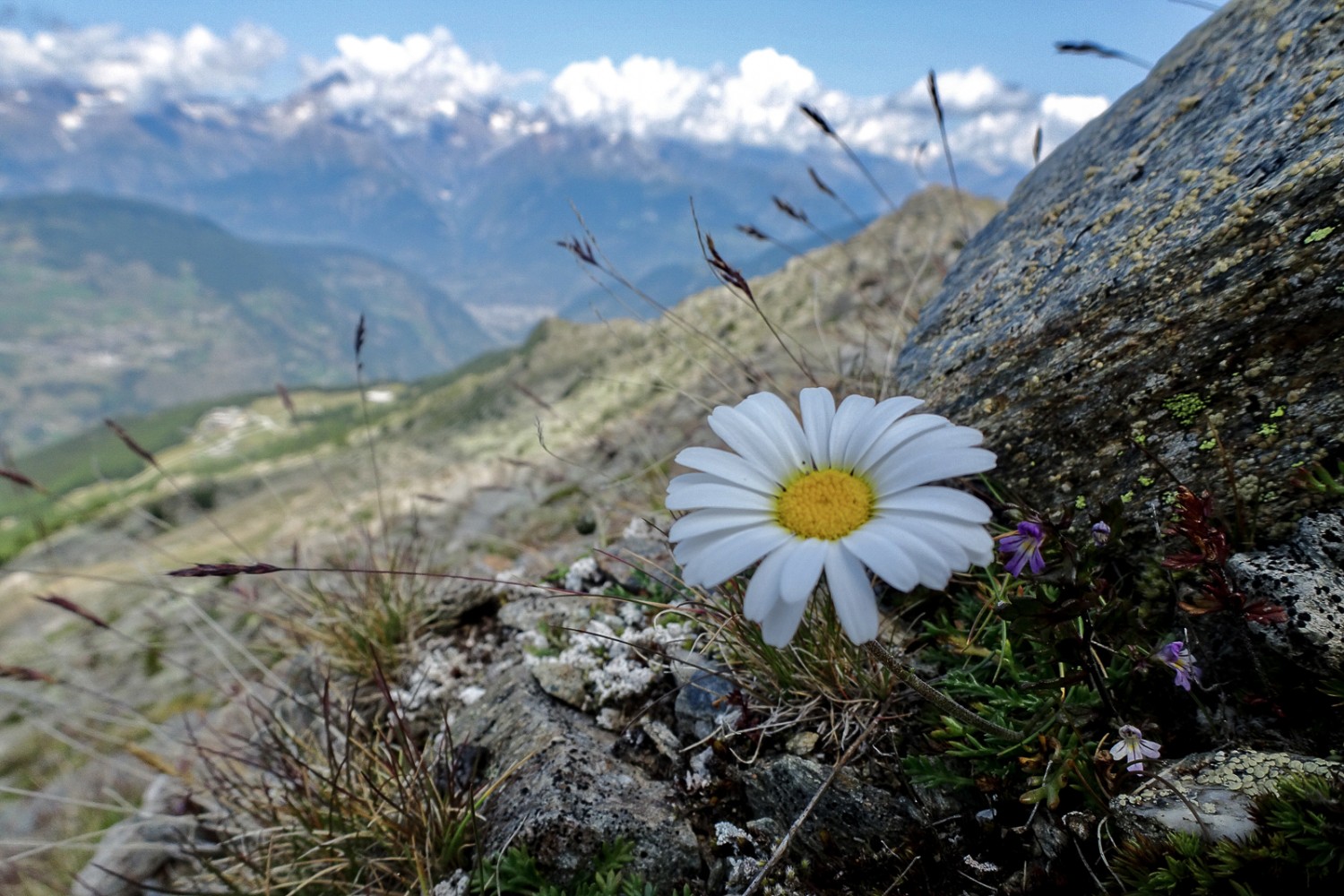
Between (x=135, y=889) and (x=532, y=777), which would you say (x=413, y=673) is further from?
(x=135, y=889)

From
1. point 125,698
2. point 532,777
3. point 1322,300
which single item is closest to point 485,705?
point 532,777

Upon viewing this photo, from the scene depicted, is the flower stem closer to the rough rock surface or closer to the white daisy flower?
the white daisy flower

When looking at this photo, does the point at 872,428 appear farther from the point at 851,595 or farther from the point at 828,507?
the point at 851,595

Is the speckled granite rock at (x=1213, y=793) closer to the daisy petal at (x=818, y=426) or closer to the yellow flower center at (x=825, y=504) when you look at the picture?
the yellow flower center at (x=825, y=504)

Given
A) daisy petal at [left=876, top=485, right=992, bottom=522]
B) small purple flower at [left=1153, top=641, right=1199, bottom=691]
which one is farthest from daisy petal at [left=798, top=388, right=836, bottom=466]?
small purple flower at [left=1153, top=641, right=1199, bottom=691]

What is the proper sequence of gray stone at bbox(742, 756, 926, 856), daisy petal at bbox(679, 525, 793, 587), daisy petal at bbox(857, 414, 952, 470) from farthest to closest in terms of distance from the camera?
gray stone at bbox(742, 756, 926, 856), daisy petal at bbox(857, 414, 952, 470), daisy petal at bbox(679, 525, 793, 587)

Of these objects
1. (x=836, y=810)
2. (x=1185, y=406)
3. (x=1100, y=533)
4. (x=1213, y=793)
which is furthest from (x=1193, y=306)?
(x=836, y=810)

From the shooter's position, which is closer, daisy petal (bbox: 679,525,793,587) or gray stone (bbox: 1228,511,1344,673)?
daisy petal (bbox: 679,525,793,587)
